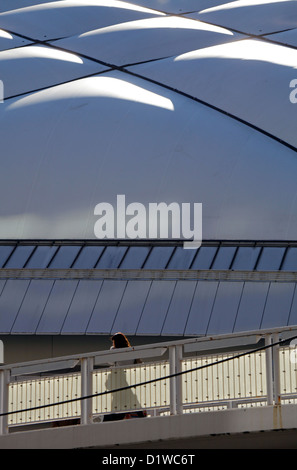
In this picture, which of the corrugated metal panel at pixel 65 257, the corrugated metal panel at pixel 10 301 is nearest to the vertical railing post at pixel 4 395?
the corrugated metal panel at pixel 10 301

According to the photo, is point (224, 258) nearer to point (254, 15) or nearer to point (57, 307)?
point (57, 307)

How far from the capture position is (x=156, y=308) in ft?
82.7

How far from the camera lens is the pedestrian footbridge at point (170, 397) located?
15.4m

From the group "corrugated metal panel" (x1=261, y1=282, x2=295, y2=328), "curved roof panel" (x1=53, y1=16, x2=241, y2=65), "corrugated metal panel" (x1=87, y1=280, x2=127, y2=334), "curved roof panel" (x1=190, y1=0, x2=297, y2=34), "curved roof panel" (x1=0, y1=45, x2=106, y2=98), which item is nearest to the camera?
"corrugated metal panel" (x1=261, y1=282, x2=295, y2=328)

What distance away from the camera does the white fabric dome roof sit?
86.6 feet

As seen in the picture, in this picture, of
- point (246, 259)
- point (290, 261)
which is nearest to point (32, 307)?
point (246, 259)

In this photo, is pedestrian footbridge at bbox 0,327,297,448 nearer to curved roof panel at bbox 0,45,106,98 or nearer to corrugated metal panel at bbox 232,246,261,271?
corrugated metal panel at bbox 232,246,261,271

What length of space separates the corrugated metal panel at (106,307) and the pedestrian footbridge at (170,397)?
23.1 ft

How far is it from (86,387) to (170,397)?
1.38 metres

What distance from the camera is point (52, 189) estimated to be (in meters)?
27.6

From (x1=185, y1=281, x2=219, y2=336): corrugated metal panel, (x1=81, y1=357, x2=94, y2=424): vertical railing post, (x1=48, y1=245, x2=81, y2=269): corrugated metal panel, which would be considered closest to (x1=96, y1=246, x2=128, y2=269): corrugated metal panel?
(x1=48, y1=245, x2=81, y2=269): corrugated metal panel

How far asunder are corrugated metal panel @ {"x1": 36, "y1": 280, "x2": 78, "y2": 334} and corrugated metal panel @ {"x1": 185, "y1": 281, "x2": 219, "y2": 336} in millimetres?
2850

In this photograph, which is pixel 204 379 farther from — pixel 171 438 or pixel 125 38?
pixel 125 38
